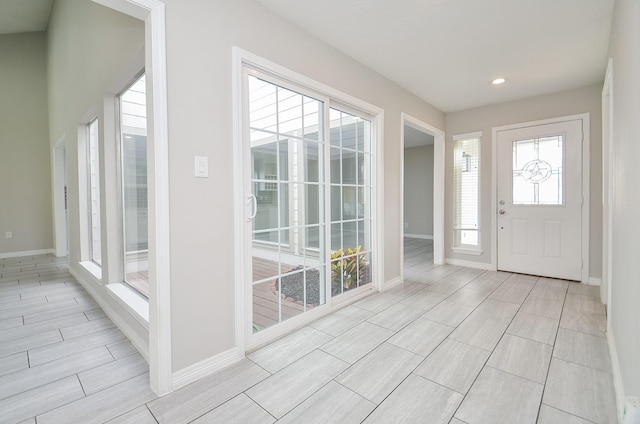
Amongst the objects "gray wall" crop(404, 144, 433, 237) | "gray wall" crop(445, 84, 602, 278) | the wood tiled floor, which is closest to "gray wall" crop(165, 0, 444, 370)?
the wood tiled floor

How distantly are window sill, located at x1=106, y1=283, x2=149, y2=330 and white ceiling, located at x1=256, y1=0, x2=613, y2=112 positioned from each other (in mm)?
2434

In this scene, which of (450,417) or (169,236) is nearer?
(450,417)

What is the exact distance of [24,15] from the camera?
201 inches

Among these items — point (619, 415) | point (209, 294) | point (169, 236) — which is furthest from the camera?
point (209, 294)

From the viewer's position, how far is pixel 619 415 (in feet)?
4.47

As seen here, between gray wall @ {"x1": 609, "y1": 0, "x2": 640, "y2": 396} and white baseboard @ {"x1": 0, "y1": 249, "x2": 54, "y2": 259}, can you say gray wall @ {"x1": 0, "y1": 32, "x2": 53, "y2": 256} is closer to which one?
white baseboard @ {"x1": 0, "y1": 249, "x2": 54, "y2": 259}

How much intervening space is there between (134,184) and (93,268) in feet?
5.29

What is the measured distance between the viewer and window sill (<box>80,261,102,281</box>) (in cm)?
311

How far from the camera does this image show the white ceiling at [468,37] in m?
2.13

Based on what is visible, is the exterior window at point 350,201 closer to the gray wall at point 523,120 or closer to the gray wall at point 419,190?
the gray wall at point 523,120

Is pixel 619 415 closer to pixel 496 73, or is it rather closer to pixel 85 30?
pixel 496 73

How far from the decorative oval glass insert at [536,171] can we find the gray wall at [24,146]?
28.1 feet

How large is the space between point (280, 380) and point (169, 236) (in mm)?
1067

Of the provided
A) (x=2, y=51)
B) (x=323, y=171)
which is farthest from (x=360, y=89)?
(x=2, y=51)
